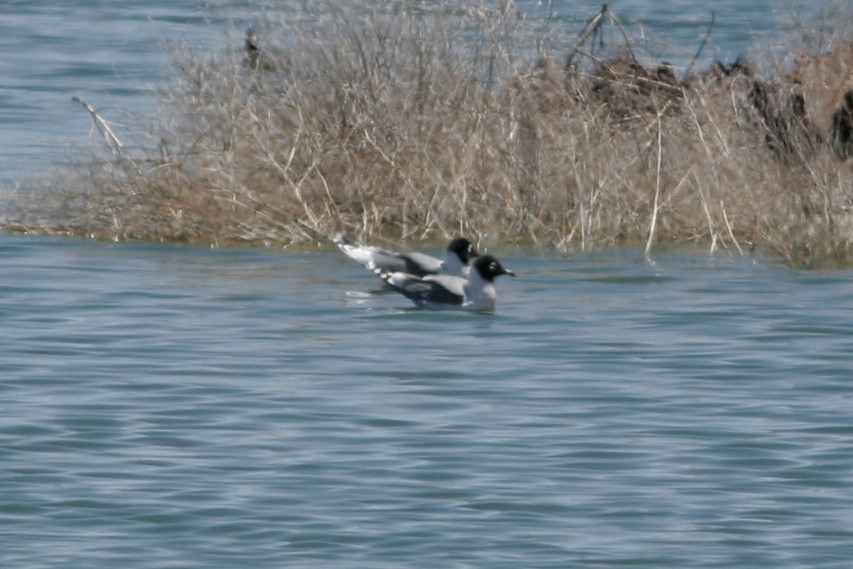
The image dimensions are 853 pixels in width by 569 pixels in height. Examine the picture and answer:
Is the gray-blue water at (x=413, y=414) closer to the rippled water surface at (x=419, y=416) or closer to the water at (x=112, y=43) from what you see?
the rippled water surface at (x=419, y=416)

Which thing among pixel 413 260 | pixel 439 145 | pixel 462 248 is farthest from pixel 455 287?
pixel 439 145

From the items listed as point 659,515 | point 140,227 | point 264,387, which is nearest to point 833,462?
point 659,515

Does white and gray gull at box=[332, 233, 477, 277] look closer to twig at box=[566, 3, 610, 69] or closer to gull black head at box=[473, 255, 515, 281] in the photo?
gull black head at box=[473, 255, 515, 281]

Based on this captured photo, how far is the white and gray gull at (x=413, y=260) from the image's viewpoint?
51.5 ft

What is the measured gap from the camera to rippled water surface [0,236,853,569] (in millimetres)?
9055

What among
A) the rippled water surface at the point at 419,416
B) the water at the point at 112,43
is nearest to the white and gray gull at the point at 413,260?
the rippled water surface at the point at 419,416

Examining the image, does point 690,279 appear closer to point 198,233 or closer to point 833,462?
point 198,233

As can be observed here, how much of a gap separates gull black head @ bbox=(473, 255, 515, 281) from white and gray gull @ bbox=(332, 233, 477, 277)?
1.57 ft

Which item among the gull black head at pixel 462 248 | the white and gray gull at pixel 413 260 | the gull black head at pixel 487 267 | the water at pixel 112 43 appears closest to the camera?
the gull black head at pixel 487 267

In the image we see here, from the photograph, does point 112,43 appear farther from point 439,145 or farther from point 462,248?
point 462,248

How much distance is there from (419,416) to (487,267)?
393 centimetres

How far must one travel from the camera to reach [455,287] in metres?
15.5

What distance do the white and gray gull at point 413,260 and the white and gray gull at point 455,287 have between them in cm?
8

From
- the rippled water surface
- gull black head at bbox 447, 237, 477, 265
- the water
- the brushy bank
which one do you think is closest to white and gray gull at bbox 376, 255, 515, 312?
the rippled water surface
